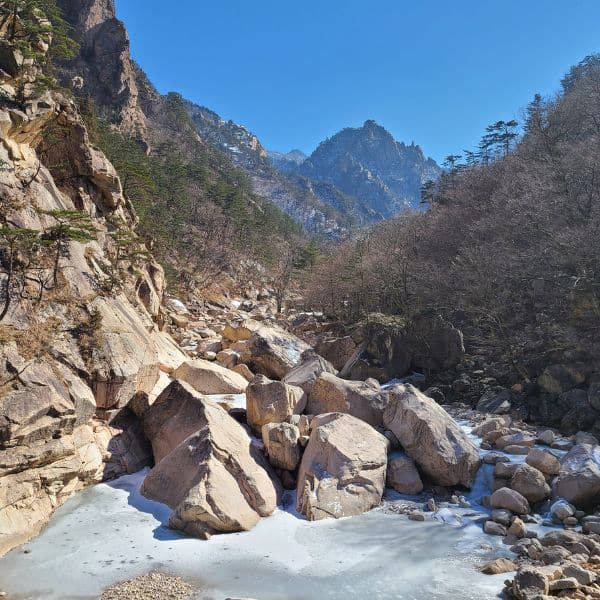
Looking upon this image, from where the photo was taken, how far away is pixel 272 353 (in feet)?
55.6

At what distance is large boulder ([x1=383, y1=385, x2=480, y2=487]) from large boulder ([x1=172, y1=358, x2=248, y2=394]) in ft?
15.8

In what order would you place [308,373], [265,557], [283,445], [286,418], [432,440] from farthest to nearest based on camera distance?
[308,373] < [286,418] < [432,440] < [283,445] < [265,557]

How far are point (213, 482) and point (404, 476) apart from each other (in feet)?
A: 13.0

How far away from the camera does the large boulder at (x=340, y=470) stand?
8.70m

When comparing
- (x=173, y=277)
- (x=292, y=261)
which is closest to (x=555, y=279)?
(x=173, y=277)

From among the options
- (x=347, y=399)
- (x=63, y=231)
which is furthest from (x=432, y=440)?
(x=63, y=231)

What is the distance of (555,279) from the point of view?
1619cm

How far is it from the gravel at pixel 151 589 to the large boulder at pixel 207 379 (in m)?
7.25

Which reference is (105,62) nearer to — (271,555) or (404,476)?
(404,476)

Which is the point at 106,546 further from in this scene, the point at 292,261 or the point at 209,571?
the point at 292,261

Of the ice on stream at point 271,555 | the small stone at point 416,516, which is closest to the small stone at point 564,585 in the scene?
the ice on stream at point 271,555

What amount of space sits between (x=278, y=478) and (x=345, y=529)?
202 cm

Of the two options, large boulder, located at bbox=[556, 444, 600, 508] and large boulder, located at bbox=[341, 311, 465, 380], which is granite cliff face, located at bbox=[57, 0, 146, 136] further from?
large boulder, located at bbox=[556, 444, 600, 508]

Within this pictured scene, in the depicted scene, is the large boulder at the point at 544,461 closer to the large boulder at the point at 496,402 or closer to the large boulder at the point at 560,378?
the large boulder at the point at 496,402
